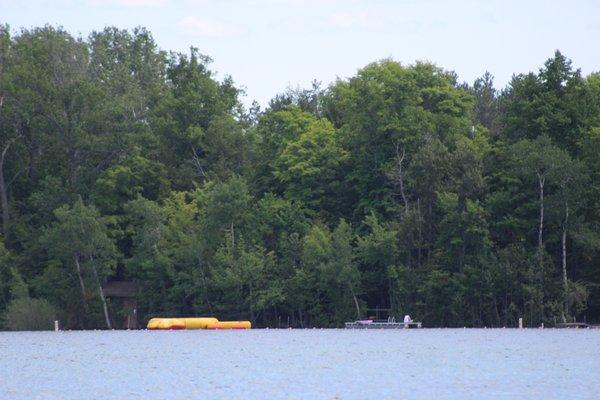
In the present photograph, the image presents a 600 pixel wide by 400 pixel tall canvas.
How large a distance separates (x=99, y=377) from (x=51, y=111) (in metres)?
57.2

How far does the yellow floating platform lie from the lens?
93000 millimetres

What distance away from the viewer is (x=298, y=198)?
331 ft

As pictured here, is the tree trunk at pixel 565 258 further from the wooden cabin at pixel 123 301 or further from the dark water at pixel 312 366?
the wooden cabin at pixel 123 301

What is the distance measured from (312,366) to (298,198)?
48.7 m

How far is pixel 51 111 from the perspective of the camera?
339 feet

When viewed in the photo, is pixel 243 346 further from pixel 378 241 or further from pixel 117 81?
pixel 117 81

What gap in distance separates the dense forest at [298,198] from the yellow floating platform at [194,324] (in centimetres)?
231

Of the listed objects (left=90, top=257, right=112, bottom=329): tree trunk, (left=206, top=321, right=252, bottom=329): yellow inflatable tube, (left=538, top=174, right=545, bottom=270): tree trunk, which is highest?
(left=538, top=174, right=545, bottom=270): tree trunk

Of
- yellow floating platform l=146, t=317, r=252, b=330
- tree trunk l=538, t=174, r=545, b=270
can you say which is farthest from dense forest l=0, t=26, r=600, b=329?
yellow floating platform l=146, t=317, r=252, b=330

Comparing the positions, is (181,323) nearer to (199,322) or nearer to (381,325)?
(199,322)

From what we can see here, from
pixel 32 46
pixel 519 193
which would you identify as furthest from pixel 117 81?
pixel 519 193

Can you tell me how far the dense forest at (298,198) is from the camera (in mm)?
87188

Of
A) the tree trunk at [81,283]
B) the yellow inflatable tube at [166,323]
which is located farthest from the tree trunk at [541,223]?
the tree trunk at [81,283]

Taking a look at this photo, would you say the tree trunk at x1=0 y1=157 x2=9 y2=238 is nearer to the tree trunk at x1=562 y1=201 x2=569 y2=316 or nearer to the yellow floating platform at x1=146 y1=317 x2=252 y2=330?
the yellow floating platform at x1=146 y1=317 x2=252 y2=330
